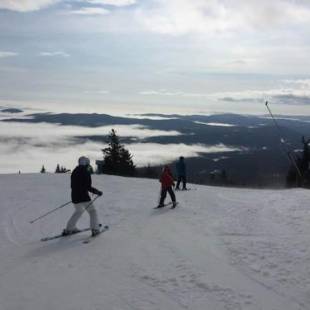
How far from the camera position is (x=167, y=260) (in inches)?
412

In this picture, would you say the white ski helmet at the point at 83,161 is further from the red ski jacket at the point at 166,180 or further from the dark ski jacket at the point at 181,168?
the dark ski jacket at the point at 181,168

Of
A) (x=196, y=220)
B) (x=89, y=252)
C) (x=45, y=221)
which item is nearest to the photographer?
(x=89, y=252)

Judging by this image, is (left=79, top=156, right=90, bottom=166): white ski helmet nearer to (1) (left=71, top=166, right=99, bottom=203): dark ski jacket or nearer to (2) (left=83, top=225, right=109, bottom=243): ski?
(1) (left=71, top=166, right=99, bottom=203): dark ski jacket

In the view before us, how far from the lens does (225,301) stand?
8.21 m

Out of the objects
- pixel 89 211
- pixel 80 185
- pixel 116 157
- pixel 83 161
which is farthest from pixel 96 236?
pixel 116 157

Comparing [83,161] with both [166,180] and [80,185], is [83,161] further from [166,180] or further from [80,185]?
[166,180]

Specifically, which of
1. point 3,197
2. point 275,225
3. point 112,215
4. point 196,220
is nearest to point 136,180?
point 3,197

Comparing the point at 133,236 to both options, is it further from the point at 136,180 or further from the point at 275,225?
the point at 136,180

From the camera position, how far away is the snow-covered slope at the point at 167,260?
8.39m

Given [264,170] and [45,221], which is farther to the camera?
[264,170]

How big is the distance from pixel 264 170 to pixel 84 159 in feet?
570

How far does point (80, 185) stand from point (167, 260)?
12.1ft

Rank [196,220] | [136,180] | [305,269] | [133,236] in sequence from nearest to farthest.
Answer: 1. [305,269]
2. [133,236]
3. [196,220]
4. [136,180]

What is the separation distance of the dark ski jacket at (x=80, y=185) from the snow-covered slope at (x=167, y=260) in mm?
1042
